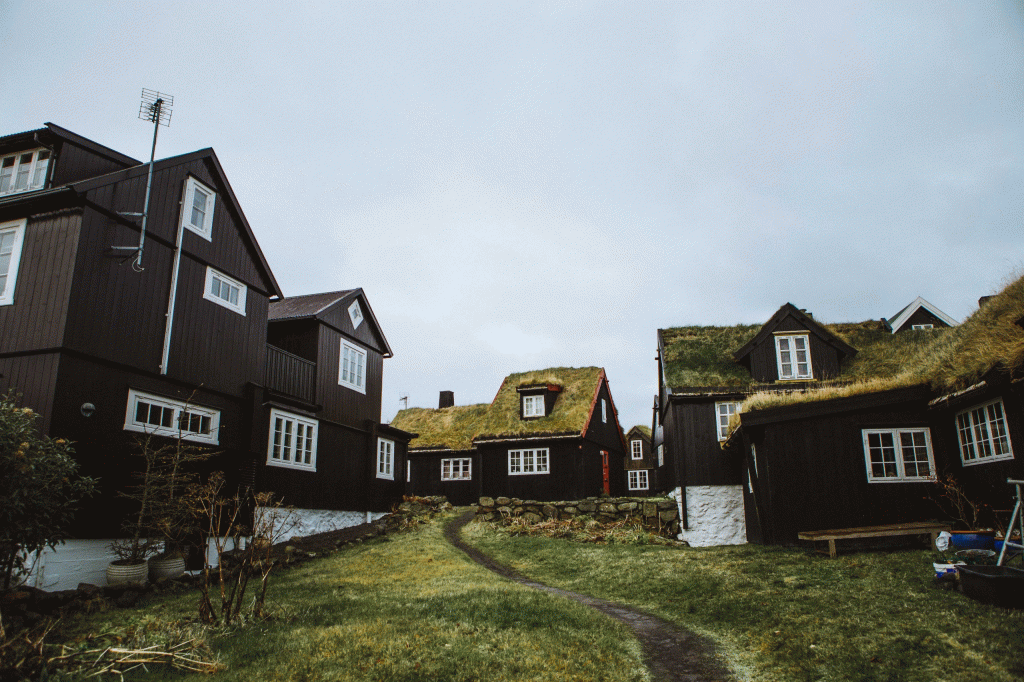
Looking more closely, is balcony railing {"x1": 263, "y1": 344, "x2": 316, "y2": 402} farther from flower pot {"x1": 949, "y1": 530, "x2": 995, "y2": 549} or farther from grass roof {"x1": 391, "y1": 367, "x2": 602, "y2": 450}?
flower pot {"x1": 949, "y1": 530, "x2": 995, "y2": 549}

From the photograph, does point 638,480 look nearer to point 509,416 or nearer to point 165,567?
point 509,416

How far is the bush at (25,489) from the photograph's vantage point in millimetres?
10039

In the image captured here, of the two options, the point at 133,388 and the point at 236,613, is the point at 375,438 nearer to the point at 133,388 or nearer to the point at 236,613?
the point at 133,388

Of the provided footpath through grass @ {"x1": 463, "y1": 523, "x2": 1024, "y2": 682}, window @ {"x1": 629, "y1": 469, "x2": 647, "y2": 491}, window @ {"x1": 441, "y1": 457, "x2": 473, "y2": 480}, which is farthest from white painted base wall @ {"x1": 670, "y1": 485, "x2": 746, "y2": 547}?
window @ {"x1": 629, "y1": 469, "x2": 647, "y2": 491}

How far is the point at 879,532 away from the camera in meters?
14.8

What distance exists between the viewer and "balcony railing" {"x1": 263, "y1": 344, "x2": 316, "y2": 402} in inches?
805

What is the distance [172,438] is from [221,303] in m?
4.48

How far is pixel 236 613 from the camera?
997 centimetres

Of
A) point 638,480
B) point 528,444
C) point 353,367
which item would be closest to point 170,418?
point 353,367

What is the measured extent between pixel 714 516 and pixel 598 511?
4394mm

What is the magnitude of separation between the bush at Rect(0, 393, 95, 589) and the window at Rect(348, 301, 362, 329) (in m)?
13.7

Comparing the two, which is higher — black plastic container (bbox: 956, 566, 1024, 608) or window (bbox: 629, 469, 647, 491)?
window (bbox: 629, 469, 647, 491)

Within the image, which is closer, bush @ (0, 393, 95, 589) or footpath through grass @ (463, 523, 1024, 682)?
footpath through grass @ (463, 523, 1024, 682)

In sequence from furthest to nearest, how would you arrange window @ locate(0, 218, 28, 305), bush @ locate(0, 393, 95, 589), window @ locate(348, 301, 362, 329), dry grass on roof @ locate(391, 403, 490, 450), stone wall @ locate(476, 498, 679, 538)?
dry grass on roof @ locate(391, 403, 490, 450) → window @ locate(348, 301, 362, 329) → stone wall @ locate(476, 498, 679, 538) → window @ locate(0, 218, 28, 305) → bush @ locate(0, 393, 95, 589)
